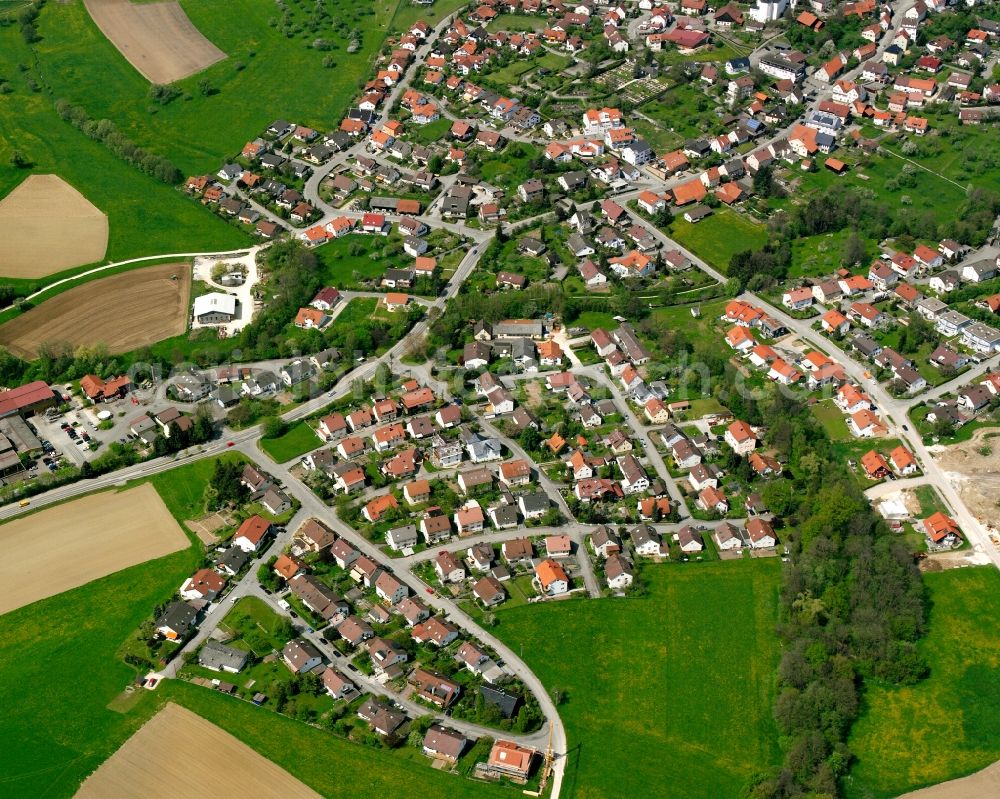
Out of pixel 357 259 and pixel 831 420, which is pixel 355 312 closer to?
pixel 357 259

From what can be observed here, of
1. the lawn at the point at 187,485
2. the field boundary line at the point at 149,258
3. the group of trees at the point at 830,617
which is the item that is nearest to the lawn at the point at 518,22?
the field boundary line at the point at 149,258

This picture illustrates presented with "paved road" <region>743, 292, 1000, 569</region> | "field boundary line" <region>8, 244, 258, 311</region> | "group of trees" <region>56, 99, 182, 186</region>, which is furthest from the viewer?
"group of trees" <region>56, 99, 182, 186</region>

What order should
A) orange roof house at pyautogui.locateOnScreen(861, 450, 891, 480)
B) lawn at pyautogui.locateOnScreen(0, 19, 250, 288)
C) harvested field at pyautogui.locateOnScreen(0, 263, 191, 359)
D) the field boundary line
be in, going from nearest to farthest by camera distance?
orange roof house at pyautogui.locateOnScreen(861, 450, 891, 480) → harvested field at pyautogui.locateOnScreen(0, 263, 191, 359) → the field boundary line → lawn at pyautogui.locateOnScreen(0, 19, 250, 288)

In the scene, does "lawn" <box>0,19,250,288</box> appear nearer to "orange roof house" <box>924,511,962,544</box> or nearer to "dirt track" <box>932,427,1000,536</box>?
"dirt track" <box>932,427,1000,536</box>

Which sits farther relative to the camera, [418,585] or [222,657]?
[418,585]

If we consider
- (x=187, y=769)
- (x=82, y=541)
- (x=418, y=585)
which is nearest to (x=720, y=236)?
(x=418, y=585)

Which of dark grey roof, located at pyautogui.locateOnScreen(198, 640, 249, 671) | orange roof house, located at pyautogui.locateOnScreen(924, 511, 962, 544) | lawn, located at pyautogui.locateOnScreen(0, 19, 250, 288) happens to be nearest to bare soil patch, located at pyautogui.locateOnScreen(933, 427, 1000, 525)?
orange roof house, located at pyautogui.locateOnScreen(924, 511, 962, 544)

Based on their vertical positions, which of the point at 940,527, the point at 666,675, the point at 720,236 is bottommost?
the point at 666,675
